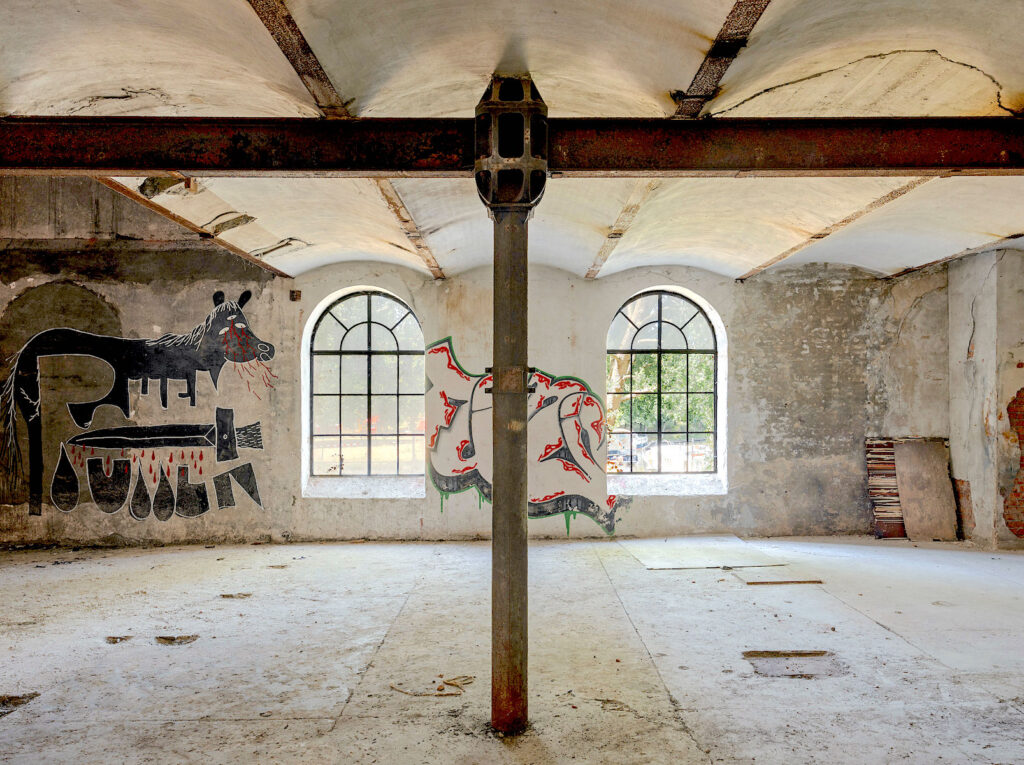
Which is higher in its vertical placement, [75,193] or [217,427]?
[75,193]

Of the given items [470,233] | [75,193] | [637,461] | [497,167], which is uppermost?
[75,193]

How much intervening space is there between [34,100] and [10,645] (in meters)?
3.34

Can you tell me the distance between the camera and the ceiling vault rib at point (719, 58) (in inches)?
101

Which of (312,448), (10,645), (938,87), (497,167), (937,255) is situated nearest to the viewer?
(497,167)

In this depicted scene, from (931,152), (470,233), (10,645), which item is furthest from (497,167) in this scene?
(10,645)

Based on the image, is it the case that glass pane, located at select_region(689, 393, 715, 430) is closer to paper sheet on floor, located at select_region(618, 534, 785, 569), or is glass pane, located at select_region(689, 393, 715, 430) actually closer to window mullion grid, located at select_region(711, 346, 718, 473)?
window mullion grid, located at select_region(711, 346, 718, 473)

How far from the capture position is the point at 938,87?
3494mm

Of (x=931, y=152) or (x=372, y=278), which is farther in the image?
(x=372, y=278)

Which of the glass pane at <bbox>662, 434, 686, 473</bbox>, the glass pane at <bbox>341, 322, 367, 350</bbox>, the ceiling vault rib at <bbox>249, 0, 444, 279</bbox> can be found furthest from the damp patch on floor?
the glass pane at <bbox>341, 322, 367, 350</bbox>

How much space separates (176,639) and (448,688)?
6.63 feet

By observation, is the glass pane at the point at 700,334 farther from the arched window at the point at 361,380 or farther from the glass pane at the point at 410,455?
the glass pane at the point at 410,455

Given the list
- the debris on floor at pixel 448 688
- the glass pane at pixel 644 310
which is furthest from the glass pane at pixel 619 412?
the debris on floor at pixel 448 688

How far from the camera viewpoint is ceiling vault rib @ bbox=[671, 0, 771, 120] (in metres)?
2.55

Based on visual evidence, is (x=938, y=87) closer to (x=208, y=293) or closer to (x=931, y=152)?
(x=931, y=152)
